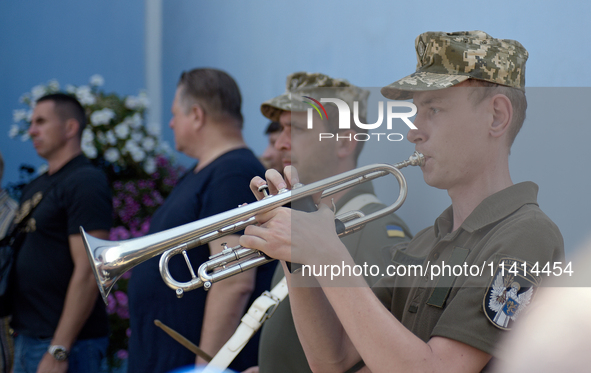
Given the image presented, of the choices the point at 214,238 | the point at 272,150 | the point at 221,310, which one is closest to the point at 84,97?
the point at 272,150

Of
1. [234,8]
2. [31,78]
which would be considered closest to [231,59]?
[234,8]

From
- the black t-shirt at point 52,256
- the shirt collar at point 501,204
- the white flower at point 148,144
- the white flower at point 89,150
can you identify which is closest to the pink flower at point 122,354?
the black t-shirt at point 52,256

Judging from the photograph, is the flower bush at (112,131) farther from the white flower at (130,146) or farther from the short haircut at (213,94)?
the short haircut at (213,94)

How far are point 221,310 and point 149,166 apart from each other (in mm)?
2849

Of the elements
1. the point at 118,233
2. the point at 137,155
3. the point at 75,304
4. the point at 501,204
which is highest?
the point at 501,204

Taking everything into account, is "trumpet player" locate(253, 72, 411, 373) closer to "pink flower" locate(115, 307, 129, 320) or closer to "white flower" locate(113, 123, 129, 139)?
"pink flower" locate(115, 307, 129, 320)

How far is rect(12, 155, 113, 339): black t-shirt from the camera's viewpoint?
2.81 m

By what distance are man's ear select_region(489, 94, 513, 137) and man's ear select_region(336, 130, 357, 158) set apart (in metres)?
0.51

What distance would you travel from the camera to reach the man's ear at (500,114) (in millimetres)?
1246

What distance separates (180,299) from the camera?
221cm

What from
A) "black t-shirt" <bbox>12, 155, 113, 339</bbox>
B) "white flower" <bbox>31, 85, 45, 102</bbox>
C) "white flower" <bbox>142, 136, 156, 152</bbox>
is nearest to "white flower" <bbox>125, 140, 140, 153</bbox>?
"white flower" <bbox>142, 136, 156, 152</bbox>

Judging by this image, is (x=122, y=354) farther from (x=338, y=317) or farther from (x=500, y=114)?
(x=500, y=114)

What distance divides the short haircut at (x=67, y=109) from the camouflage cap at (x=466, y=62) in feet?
8.13

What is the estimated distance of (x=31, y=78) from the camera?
535 centimetres
